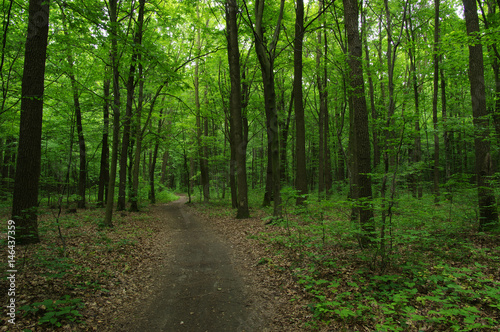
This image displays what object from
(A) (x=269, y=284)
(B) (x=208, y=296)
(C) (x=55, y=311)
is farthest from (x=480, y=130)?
(C) (x=55, y=311)

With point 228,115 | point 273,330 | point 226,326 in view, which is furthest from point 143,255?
point 228,115

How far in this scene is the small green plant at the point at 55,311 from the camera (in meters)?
3.43

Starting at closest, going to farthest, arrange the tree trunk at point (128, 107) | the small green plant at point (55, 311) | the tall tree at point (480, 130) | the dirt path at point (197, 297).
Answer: the small green plant at point (55, 311) → the dirt path at point (197, 297) → the tall tree at point (480, 130) → the tree trunk at point (128, 107)

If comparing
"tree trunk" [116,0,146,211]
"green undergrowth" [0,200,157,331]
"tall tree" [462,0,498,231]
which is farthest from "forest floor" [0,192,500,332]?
"tree trunk" [116,0,146,211]

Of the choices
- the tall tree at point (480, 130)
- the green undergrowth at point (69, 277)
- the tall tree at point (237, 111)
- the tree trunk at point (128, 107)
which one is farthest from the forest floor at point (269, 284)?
the tree trunk at point (128, 107)

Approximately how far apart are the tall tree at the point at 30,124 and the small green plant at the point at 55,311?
3059 millimetres

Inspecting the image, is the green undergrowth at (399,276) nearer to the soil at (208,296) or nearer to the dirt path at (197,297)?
the soil at (208,296)

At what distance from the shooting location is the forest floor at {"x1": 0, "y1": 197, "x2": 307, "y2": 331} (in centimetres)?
380

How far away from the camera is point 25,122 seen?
19.5ft

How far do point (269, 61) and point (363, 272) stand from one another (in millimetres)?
8716

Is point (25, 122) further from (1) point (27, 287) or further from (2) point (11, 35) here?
(2) point (11, 35)

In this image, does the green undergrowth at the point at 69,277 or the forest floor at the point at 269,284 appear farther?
the green undergrowth at the point at 69,277

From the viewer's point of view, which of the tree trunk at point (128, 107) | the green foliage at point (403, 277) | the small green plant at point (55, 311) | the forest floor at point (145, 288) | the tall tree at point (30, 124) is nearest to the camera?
the green foliage at point (403, 277)

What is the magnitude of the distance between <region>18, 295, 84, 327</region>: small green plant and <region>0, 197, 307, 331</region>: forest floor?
0.01m
